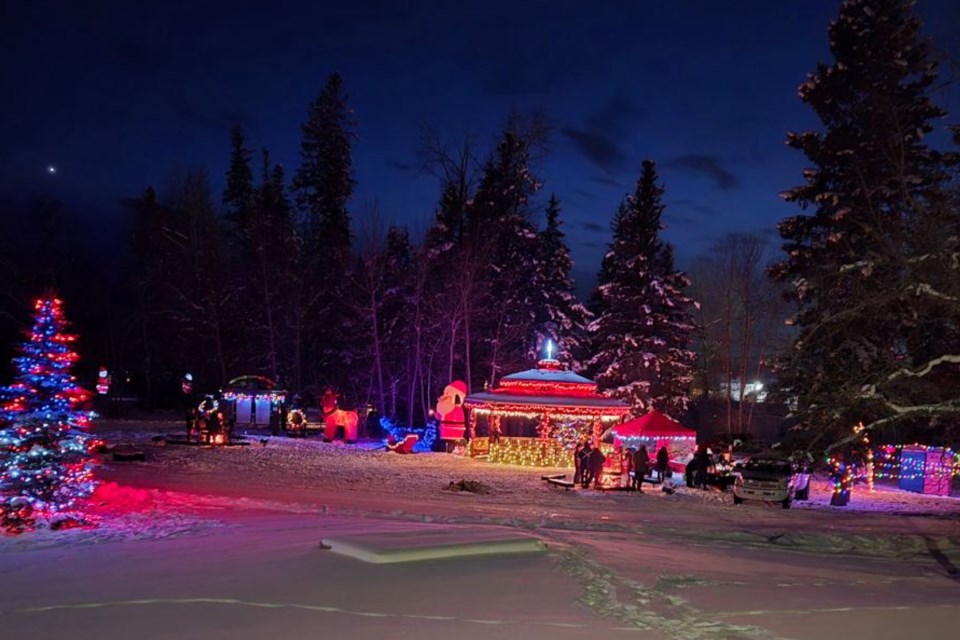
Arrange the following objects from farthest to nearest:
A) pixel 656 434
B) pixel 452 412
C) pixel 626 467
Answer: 1. pixel 452 412
2. pixel 656 434
3. pixel 626 467

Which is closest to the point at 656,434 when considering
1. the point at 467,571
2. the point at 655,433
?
the point at 655,433

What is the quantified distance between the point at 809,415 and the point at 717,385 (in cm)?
4190

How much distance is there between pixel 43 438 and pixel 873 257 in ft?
47.7

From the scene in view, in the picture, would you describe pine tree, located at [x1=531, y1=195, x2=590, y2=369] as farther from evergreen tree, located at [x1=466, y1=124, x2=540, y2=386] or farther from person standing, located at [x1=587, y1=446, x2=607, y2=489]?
person standing, located at [x1=587, y1=446, x2=607, y2=489]

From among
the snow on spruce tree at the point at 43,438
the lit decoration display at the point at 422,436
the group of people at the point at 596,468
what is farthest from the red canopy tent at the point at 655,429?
the snow on spruce tree at the point at 43,438

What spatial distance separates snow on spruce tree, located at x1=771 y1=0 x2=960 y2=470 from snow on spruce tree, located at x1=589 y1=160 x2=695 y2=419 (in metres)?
14.4

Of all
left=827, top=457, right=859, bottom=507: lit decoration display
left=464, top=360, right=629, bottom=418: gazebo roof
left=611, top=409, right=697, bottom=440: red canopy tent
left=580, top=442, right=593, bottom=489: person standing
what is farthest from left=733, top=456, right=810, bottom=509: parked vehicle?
left=464, top=360, right=629, bottom=418: gazebo roof

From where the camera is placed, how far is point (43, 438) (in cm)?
1316

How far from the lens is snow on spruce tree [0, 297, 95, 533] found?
12.9 meters

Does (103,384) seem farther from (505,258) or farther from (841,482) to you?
(841,482)

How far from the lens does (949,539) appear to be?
1593 cm

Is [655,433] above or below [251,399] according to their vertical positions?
below

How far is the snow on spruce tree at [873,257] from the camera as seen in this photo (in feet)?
39.1

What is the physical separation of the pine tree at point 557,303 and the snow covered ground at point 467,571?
25716 millimetres
